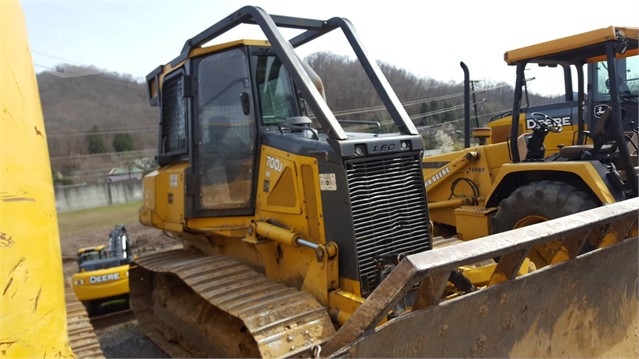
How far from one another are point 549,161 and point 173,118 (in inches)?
147

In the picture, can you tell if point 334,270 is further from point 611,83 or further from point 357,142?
point 611,83

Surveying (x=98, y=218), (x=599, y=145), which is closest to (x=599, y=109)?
(x=599, y=145)

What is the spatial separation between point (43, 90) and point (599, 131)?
47620 mm

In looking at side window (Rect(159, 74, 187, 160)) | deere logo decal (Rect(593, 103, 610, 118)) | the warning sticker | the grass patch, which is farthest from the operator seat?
the grass patch

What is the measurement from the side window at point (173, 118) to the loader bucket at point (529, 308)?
9.65 ft

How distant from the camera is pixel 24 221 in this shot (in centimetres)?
152

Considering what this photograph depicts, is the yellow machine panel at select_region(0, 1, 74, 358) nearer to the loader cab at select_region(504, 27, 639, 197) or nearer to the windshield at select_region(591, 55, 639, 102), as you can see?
the loader cab at select_region(504, 27, 639, 197)

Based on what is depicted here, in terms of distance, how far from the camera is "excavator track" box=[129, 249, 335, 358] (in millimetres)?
2953

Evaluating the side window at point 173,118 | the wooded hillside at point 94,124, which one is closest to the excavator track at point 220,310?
the side window at point 173,118

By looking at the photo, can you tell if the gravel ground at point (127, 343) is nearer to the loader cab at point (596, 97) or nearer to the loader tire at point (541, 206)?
the loader tire at point (541, 206)

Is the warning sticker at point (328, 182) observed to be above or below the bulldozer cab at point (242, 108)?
below

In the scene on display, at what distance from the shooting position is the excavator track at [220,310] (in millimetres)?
2953

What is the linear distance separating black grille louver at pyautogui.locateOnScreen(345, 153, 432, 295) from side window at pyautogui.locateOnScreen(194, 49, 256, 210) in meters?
1.04

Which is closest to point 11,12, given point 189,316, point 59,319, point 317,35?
point 59,319
